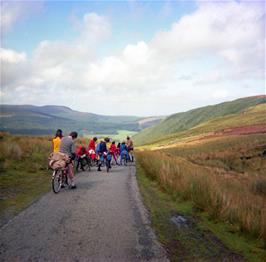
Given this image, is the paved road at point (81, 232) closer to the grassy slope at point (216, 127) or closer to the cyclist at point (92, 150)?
the cyclist at point (92, 150)

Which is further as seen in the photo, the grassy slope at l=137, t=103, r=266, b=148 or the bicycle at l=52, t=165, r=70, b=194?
the grassy slope at l=137, t=103, r=266, b=148

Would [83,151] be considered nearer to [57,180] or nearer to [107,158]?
[107,158]

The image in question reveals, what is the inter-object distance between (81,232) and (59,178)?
21.7ft

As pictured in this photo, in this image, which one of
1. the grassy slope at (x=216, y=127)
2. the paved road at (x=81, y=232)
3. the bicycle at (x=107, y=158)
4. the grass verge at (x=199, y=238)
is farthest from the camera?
the grassy slope at (x=216, y=127)

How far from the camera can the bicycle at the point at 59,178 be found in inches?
545

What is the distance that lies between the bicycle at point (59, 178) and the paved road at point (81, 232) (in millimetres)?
1541

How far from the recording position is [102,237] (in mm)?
7652

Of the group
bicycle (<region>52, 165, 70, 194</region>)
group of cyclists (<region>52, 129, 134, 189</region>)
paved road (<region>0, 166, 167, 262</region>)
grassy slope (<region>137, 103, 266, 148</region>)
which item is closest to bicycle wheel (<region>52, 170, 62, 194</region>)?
bicycle (<region>52, 165, 70, 194</region>)

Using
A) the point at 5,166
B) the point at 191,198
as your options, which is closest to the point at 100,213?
the point at 191,198

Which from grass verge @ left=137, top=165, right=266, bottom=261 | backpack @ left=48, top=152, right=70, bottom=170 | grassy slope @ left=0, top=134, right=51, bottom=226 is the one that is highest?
backpack @ left=48, top=152, right=70, bottom=170

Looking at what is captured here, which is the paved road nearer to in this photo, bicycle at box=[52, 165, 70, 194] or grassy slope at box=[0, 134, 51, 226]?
grassy slope at box=[0, 134, 51, 226]

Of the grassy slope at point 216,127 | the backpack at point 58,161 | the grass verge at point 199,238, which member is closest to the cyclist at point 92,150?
the backpack at point 58,161

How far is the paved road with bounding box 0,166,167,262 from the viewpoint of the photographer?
664 centimetres

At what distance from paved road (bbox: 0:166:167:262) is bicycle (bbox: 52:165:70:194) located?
154 cm
